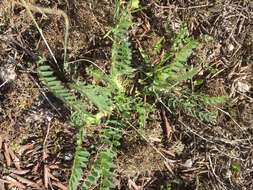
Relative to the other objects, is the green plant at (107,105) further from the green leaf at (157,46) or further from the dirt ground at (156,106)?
the green leaf at (157,46)

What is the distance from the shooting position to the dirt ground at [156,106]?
7.35ft

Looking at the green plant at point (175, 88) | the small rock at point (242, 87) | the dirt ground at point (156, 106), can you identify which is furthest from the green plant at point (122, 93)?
the small rock at point (242, 87)

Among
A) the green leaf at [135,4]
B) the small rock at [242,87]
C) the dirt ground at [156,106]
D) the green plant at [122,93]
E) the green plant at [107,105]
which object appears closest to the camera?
the green plant at [107,105]

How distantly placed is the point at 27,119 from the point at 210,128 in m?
2.08

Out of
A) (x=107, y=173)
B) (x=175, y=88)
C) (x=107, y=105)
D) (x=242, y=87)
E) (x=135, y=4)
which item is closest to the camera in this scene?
(x=107, y=173)

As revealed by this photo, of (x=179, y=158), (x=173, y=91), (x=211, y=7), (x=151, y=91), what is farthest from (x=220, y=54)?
(x=179, y=158)

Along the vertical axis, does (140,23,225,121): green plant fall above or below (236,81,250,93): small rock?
above

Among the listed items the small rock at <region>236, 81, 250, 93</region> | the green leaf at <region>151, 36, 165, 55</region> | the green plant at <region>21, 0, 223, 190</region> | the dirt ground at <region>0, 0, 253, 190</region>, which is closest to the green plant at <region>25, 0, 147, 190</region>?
→ the green plant at <region>21, 0, 223, 190</region>

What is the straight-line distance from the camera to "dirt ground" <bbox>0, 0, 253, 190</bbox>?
2240 mm

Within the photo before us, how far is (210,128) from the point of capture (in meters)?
2.72

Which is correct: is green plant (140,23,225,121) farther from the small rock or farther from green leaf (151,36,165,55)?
the small rock

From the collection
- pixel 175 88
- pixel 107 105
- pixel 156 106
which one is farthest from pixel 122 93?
pixel 175 88

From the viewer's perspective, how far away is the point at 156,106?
2.62 metres

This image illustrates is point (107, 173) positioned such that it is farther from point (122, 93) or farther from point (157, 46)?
point (157, 46)
